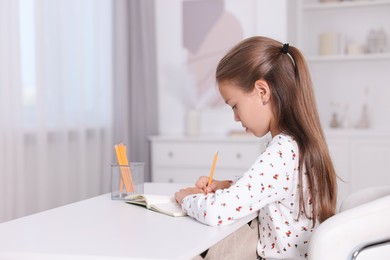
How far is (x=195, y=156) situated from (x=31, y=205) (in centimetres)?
122

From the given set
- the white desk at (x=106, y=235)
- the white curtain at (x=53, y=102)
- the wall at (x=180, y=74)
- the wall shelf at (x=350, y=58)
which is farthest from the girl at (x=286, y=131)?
the wall shelf at (x=350, y=58)

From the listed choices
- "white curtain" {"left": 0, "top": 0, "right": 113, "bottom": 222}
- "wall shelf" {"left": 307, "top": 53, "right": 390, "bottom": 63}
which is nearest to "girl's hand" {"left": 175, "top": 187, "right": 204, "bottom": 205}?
"white curtain" {"left": 0, "top": 0, "right": 113, "bottom": 222}

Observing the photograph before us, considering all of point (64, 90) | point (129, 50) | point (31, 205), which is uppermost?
point (129, 50)

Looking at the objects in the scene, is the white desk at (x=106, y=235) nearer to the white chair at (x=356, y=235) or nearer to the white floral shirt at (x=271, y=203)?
the white floral shirt at (x=271, y=203)

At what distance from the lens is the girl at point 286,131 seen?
1.47 meters

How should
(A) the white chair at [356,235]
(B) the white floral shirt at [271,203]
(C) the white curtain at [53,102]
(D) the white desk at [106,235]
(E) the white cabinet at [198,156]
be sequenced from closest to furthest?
1. (D) the white desk at [106,235]
2. (A) the white chair at [356,235]
3. (B) the white floral shirt at [271,203]
4. (C) the white curtain at [53,102]
5. (E) the white cabinet at [198,156]

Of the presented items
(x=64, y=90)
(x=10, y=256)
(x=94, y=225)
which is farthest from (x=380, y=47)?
(x=10, y=256)

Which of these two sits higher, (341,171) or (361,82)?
(361,82)

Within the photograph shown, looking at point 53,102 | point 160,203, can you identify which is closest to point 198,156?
point 53,102

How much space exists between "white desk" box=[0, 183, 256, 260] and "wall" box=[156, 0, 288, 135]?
2578 mm

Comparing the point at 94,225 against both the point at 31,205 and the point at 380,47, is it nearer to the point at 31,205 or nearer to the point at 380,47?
the point at 31,205

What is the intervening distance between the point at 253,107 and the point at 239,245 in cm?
35

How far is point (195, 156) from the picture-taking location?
380 centimetres

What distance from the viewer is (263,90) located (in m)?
1.52
